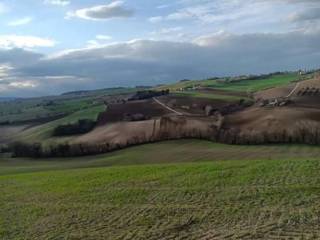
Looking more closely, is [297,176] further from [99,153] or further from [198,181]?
[99,153]

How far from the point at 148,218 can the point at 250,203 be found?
4300mm

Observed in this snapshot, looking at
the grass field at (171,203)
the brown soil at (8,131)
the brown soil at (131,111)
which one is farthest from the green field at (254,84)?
the grass field at (171,203)

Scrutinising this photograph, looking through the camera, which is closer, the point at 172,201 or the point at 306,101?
the point at 172,201

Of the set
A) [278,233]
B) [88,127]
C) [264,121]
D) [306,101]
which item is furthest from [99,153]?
[278,233]

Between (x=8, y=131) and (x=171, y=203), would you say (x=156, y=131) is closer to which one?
(x=171, y=203)

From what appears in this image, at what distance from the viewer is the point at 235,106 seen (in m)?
71.6

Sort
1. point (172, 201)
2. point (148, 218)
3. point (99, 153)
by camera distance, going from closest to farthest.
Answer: point (148, 218) < point (172, 201) < point (99, 153)

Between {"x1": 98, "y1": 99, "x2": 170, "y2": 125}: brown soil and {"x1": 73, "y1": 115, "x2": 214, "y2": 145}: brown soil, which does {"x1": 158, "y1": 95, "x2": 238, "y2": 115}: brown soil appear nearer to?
{"x1": 98, "y1": 99, "x2": 170, "y2": 125}: brown soil

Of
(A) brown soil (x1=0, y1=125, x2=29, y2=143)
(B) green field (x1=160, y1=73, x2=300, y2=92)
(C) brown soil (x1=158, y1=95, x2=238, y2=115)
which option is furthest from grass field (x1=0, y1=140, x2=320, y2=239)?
(B) green field (x1=160, y1=73, x2=300, y2=92)

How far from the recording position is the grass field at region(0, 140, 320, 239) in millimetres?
18750

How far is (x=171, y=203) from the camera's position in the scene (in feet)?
76.5

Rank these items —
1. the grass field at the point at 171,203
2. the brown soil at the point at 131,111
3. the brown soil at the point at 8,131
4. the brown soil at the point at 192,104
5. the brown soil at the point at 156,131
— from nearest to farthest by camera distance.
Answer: the grass field at the point at 171,203, the brown soil at the point at 156,131, the brown soil at the point at 131,111, the brown soil at the point at 192,104, the brown soil at the point at 8,131

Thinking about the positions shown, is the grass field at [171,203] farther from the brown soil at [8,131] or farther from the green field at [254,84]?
the green field at [254,84]

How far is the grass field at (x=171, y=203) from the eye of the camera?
18750 mm
